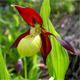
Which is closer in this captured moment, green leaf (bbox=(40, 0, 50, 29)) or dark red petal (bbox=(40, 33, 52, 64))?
green leaf (bbox=(40, 0, 50, 29))

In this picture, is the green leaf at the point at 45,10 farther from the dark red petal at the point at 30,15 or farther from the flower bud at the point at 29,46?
the flower bud at the point at 29,46

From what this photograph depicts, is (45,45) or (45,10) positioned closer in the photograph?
(45,10)

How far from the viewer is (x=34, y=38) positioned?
2.89ft

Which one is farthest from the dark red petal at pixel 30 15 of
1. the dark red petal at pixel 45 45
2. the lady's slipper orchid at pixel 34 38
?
the dark red petal at pixel 45 45

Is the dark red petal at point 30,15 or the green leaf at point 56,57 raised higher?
the dark red petal at point 30,15

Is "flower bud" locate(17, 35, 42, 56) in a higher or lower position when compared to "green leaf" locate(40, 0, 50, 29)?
lower

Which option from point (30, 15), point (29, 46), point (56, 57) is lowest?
point (56, 57)

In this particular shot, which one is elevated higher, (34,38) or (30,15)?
(30,15)

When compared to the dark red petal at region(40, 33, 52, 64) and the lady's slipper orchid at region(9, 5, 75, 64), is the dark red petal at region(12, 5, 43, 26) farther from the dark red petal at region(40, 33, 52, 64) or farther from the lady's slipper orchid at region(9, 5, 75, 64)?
the dark red petal at region(40, 33, 52, 64)

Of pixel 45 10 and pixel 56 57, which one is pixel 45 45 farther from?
pixel 45 10

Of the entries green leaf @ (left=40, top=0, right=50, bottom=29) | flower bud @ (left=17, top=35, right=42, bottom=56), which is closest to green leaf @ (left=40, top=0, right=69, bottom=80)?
green leaf @ (left=40, top=0, right=50, bottom=29)

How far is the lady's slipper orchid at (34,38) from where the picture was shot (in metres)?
0.83

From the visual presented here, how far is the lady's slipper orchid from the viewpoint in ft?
2.71

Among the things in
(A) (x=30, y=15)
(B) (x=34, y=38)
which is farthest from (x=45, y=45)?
(A) (x=30, y=15)
